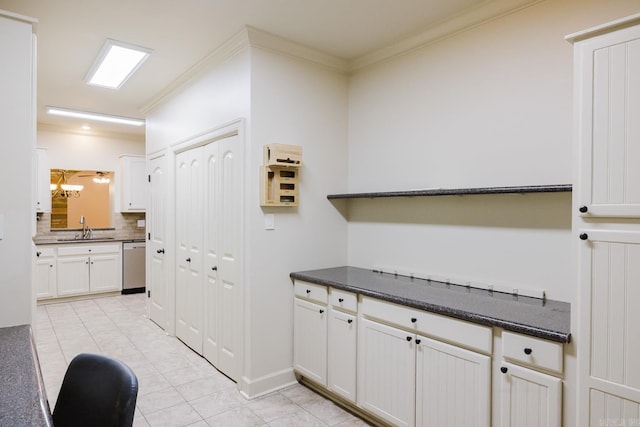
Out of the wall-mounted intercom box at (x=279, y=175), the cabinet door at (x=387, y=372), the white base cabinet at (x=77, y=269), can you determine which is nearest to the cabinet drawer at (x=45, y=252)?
the white base cabinet at (x=77, y=269)

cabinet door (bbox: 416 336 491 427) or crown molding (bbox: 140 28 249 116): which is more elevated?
crown molding (bbox: 140 28 249 116)

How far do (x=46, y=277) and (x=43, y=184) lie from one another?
1.40 meters

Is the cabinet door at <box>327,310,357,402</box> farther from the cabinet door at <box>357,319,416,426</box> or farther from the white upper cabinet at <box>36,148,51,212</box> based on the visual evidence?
the white upper cabinet at <box>36,148,51,212</box>

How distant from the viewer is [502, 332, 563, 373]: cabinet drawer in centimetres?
159

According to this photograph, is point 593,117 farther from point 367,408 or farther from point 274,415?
point 274,415

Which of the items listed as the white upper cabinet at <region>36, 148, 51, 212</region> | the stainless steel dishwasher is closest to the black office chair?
the stainless steel dishwasher

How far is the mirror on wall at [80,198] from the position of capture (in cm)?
598

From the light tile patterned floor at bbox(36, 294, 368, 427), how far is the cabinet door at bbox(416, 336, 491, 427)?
611 millimetres

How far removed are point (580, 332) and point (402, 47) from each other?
229 centimetres

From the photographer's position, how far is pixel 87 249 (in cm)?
573

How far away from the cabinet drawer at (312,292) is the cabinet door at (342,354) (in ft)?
0.40

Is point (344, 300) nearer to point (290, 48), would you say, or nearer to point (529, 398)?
point (529, 398)

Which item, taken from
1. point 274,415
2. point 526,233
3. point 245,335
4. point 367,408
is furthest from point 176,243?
point 526,233

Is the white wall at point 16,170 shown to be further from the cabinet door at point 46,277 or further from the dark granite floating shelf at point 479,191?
the cabinet door at point 46,277
